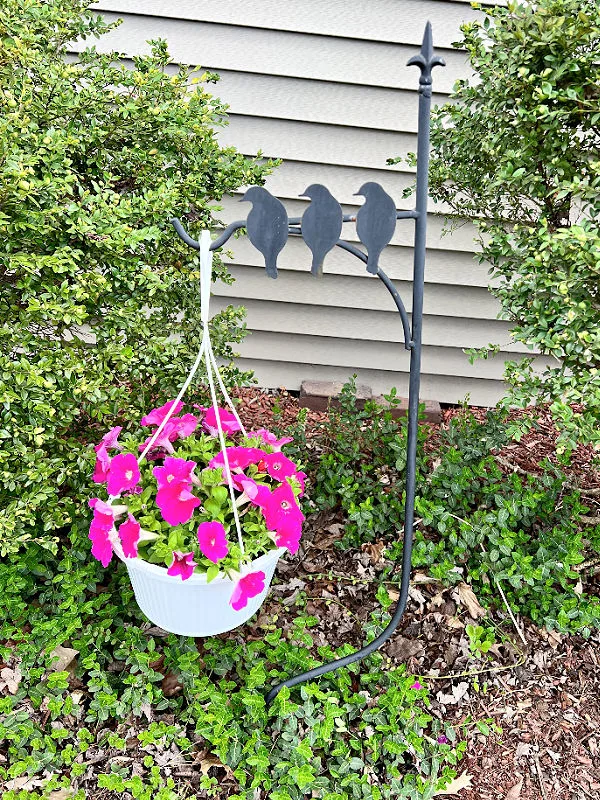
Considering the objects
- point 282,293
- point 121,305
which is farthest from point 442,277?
point 121,305

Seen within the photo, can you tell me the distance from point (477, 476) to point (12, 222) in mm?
1894

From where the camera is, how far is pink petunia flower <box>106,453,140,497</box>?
1.62 meters

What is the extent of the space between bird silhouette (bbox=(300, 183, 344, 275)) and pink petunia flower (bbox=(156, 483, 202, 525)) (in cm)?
60

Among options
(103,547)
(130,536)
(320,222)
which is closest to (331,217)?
(320,222)

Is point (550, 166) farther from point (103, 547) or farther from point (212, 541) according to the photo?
point (103, 547)

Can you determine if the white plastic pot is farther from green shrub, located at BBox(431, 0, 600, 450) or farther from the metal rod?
green shrub, located at BBox(431, 0, 600, 450)

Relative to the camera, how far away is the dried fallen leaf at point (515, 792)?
189 centimetres

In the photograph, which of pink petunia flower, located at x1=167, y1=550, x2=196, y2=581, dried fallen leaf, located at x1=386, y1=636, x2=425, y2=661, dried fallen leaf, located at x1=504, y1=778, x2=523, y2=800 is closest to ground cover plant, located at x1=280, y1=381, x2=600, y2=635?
dried fallen leaf, located at x1=386, y1=636, x2=425, y2=661

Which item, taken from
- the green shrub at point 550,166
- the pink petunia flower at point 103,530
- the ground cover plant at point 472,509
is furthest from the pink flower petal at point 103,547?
the green shrub at point 550,166

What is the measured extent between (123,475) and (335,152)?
189 centimetres

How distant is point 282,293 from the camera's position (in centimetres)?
312

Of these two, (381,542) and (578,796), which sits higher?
(381,542)

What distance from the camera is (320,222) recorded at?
1.48m

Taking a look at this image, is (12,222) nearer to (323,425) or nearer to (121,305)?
(121,305)
